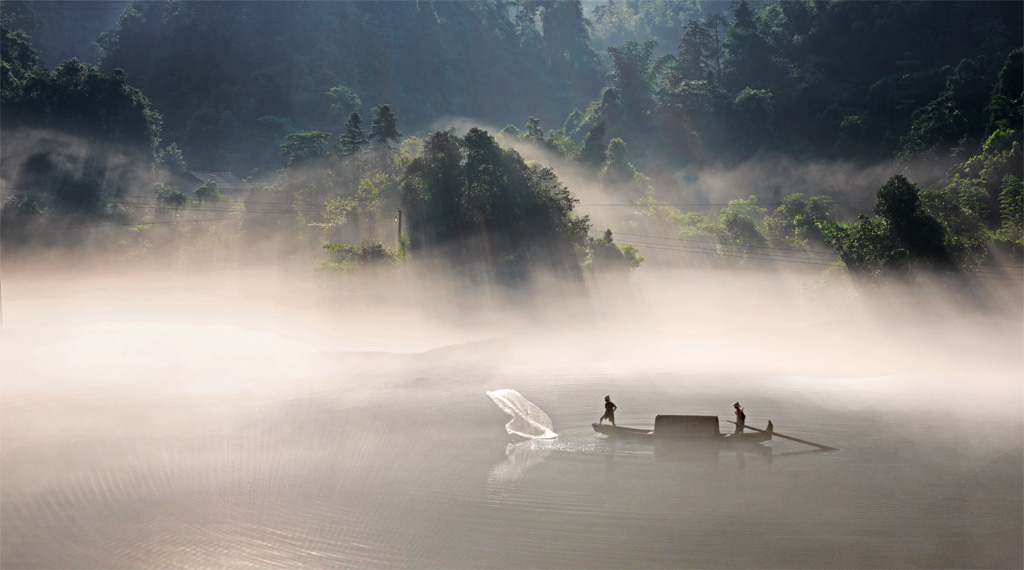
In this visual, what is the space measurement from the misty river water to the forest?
2196 cm

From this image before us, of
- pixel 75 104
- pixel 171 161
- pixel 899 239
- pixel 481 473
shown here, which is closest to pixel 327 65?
pixel 171 161

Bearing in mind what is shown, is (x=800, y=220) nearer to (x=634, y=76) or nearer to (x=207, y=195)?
(x=634, y=76)

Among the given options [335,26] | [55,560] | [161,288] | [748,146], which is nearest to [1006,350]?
[55,560]

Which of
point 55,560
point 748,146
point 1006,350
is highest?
point 748,146

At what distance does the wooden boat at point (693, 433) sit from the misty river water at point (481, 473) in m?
0.51

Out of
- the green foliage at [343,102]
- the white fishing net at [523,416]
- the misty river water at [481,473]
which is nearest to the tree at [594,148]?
the green foliage at [343,102]

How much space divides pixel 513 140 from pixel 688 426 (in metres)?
79.9

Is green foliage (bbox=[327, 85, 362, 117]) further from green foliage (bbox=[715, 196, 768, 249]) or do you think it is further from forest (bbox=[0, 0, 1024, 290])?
green foliage (bbox=[715, 196, 768, 249])

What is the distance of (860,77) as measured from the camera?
4732 inches

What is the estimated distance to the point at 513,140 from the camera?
10288cm

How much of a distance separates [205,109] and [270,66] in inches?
672

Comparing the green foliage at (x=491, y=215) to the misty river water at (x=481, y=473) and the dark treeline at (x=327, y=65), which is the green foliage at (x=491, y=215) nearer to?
the misty river water at (x=481, y=473)

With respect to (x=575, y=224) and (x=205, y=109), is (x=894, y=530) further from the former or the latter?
(x=205, y=109)

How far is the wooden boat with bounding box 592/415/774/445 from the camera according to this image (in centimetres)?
2662
